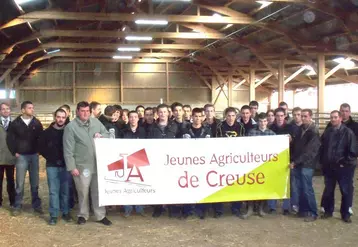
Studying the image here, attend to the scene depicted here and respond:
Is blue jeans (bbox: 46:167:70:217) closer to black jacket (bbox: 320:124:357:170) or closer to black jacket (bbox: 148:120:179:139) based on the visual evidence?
black jacket (bbox: 148:120:179:139)

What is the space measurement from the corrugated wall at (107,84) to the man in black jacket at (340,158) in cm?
2191

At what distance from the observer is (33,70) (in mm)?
25984

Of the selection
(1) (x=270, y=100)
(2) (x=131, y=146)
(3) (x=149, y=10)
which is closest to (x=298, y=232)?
(2) (x=131, y=146)

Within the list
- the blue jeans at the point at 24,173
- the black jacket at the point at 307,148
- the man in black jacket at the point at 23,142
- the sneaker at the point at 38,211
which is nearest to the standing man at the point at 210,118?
the black jacket at the point at 307,148

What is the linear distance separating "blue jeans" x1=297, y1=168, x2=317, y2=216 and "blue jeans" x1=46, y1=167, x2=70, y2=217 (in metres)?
3.31

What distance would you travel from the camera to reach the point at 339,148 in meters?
5.61

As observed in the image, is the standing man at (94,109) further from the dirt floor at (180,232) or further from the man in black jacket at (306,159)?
the man in black jacket at (306,159)

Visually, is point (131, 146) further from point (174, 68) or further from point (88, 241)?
point (174, 68)

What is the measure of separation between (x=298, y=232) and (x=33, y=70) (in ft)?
78.2

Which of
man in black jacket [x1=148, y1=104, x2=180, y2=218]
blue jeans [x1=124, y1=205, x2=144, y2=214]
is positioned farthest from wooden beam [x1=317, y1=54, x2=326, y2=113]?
blue jeans [x1=124, y1=205, x2=144, y2=214]

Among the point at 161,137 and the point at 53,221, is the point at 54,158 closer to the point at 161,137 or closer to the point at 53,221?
the point at 53,221

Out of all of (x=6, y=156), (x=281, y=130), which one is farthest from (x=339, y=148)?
(x=6, y=156)

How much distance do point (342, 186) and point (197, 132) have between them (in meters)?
2.13

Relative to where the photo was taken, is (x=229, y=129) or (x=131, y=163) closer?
(x=131, y=163)
